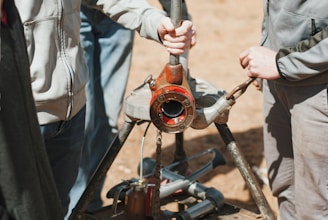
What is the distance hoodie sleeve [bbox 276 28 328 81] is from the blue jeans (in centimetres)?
160

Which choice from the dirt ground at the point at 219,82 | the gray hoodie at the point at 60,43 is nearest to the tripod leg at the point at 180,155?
the dirt ground at the point at 219,82

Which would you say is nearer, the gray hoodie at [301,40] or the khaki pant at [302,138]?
the gray hoodie at [301,40]

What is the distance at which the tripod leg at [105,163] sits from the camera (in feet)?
9.64

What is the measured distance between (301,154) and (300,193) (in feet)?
0.60

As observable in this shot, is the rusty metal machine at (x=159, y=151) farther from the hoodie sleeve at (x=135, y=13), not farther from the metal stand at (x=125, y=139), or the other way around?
the hoodie sleeve at (x=135, y=13)

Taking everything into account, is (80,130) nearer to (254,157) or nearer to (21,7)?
(21,7)

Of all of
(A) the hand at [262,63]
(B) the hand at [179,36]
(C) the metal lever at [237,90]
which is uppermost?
(B) the hand at [179,36]

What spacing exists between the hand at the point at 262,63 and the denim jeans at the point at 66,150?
78 centimetres

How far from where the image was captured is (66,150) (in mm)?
3041

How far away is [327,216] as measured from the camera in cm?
286

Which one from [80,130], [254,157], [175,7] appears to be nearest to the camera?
[175,7]

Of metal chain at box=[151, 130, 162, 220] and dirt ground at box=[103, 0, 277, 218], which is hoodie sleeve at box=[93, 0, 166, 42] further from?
dirt ground at box=[103, 0, 277, 218]

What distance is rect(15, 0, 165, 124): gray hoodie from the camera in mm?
2619

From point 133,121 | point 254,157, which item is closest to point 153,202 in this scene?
point 133,121
